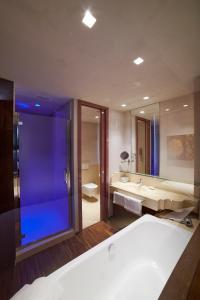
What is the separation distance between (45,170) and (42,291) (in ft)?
7.34

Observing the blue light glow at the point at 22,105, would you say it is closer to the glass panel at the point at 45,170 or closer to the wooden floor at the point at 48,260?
the glass panel at the point at 45,170

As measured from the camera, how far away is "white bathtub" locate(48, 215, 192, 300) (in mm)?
1211

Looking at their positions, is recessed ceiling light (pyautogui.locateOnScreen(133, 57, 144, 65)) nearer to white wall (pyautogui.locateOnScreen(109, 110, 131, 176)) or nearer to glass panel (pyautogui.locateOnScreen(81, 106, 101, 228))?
glass panel (pyautogui.locateOnScreen(81, 106, 101, 228))

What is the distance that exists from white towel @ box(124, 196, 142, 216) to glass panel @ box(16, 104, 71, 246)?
104cm

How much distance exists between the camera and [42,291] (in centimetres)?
97

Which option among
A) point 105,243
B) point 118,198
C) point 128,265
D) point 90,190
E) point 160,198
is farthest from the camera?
point 90,190

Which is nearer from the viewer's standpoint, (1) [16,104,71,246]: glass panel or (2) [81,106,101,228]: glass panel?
(1) [16,104,71,246]: glass panel

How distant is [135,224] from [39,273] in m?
1.25

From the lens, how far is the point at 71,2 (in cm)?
76

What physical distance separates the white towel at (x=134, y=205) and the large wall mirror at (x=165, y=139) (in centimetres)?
62

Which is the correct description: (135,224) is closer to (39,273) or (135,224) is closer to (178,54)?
(39,273)

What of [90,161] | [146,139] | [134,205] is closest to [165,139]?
[146,139]

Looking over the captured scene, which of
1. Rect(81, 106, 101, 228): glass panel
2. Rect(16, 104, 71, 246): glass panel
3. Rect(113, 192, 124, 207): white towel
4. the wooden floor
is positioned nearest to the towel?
the wooden floor

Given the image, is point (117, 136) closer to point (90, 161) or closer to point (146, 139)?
point (146, 139)
